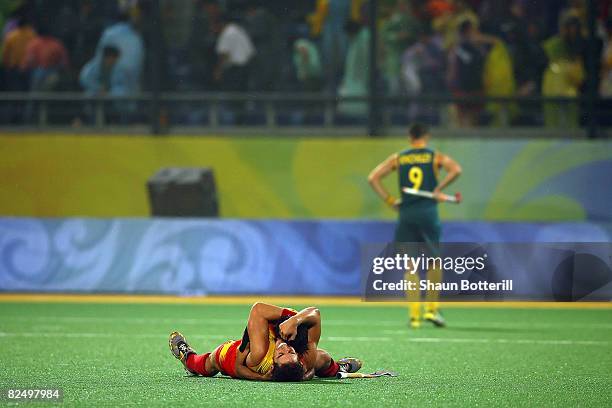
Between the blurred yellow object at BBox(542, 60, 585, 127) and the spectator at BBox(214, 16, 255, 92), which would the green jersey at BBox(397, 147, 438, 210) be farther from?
the spectator at BBox(214, 16, 255, 92)

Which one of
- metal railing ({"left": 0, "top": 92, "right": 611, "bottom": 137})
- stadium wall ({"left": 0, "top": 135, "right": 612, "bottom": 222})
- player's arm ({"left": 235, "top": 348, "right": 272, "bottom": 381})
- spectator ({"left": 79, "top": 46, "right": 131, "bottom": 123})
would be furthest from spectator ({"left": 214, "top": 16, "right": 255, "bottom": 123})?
player's arm ({"left": 235, "top": 348, "right": 272, "bottom": 381})

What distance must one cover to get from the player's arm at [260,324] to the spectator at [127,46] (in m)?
12.1

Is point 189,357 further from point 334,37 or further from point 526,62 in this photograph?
point 526,62

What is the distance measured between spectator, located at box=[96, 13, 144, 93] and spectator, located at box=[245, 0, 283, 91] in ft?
5.77

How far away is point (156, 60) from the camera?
20156 mm

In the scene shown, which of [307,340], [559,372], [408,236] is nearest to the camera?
[307,340]

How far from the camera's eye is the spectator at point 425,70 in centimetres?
1959

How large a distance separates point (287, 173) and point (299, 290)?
7.50 feet

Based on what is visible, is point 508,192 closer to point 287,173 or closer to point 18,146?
point 287,173

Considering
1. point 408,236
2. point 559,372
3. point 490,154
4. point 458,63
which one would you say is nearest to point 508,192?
point 490,154

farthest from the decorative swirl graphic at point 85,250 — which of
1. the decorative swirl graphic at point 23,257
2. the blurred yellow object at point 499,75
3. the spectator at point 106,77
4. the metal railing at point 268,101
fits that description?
the blurred yellow object at point 499,75

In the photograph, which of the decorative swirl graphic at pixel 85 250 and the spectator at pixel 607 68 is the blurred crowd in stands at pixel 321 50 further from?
the decorative swirl graphic at pixel 85 250

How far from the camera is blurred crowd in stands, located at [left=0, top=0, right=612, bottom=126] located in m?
19.6

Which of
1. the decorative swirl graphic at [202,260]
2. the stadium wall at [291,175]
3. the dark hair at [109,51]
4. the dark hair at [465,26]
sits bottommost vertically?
the decorative swirl graphic at [202,260]
